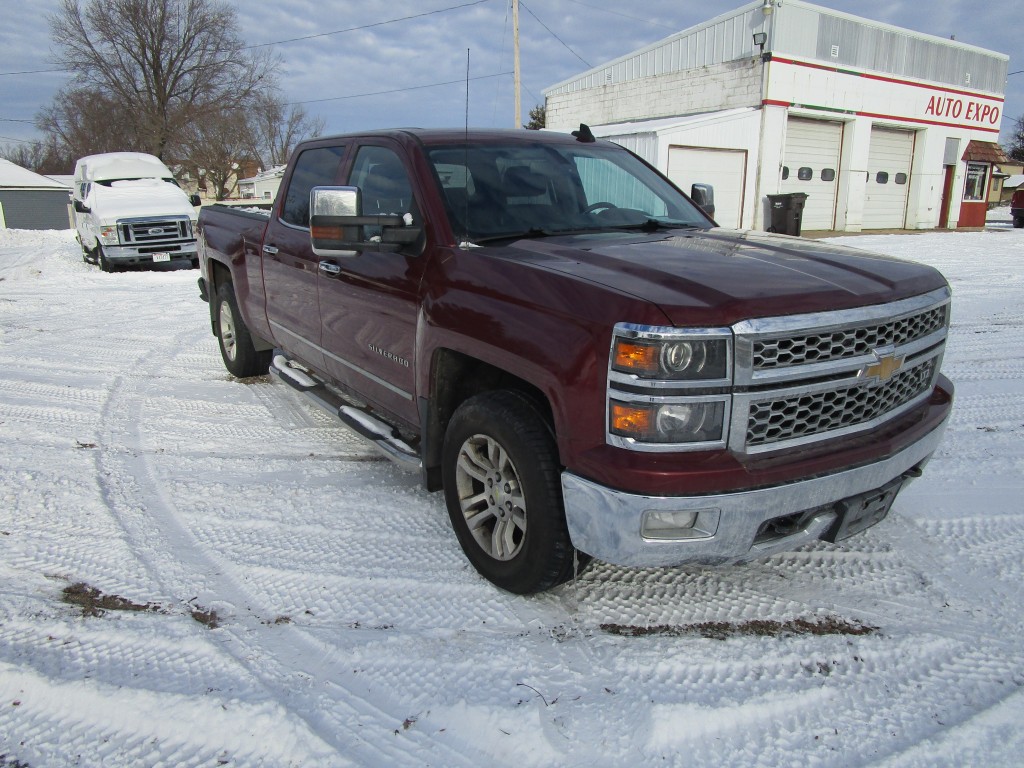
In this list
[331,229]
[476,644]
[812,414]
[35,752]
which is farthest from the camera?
[331,229]

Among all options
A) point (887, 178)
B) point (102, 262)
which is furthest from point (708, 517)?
point (887, 178)

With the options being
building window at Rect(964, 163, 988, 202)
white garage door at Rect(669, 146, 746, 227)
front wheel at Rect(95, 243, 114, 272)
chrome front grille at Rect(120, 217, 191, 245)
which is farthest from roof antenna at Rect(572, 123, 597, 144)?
building window at Rect(964, 163, 988, 202)

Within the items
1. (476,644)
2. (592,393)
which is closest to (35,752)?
(476,644)

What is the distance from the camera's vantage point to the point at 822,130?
75.6ft

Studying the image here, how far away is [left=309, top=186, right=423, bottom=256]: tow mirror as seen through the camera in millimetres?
3131

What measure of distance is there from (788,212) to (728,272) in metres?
19.7

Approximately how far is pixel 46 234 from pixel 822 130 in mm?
25275

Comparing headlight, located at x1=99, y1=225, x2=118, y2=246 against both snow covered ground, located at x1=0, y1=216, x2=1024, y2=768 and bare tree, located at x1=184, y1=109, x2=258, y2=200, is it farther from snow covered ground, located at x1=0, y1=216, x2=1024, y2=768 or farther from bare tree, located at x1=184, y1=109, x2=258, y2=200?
bare tree, located at x1=184, y1=109, x2=258, y2=200

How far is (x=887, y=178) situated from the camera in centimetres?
2567

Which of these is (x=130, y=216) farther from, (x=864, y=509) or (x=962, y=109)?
(x=962, y=109)

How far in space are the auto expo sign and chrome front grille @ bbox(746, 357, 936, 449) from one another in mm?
27864

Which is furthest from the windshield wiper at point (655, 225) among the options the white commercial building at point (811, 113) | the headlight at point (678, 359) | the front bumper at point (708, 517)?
the white commercial building at point (811, 113)

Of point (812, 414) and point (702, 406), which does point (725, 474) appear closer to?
point (702, 406)

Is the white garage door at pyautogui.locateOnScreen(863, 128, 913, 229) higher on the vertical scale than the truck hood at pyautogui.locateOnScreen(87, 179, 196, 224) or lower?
A: higher
